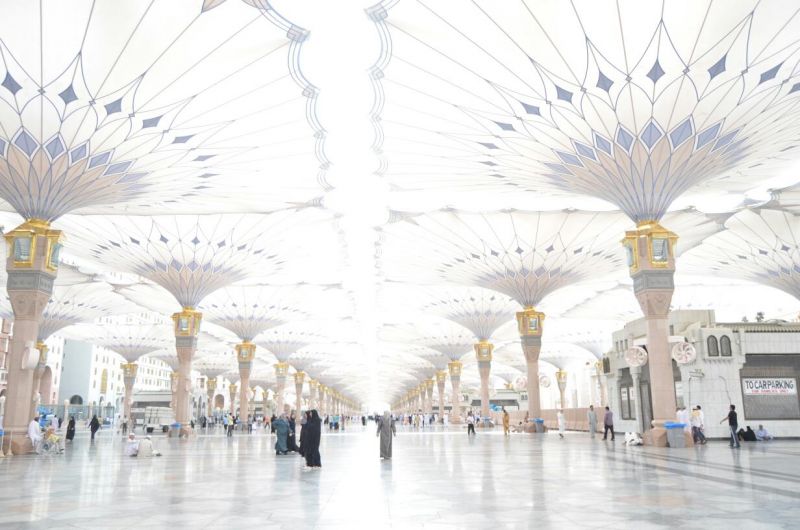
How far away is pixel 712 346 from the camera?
22.4m

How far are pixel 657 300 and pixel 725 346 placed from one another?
21.6 feet

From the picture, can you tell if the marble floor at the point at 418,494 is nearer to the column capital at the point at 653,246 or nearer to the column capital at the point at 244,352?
the column capital at the point at 653,246

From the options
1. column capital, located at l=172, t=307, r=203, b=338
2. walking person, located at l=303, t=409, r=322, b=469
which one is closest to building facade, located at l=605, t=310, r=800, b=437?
walking person, located at l=303, t=409, r=322, b=469

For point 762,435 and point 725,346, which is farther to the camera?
point 725,346

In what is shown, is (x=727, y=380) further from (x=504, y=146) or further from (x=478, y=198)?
(x=504, y=146)

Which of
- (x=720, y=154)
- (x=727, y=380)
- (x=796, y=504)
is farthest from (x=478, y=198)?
(x=796, y=504)

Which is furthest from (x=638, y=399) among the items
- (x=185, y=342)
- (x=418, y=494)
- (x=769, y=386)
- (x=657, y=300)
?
(x=185, y=342)

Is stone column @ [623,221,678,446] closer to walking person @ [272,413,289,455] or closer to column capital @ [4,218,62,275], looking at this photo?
walking person @ [272,413,289,455]

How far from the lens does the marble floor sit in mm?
6320

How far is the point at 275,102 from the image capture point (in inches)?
621

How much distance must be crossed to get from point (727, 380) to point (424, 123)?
14.7 m

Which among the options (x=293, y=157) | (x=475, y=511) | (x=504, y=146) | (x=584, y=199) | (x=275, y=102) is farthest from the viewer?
(x=584, y=199)

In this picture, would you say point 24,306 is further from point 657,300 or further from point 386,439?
point 657,300

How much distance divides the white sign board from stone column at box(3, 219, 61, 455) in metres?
23.1
